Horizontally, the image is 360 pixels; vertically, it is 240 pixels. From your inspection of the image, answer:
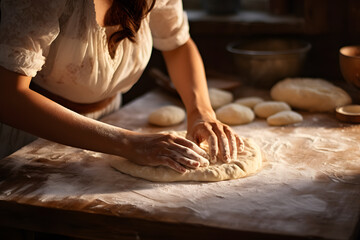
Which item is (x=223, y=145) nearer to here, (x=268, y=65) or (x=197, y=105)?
(x=197, y=105)

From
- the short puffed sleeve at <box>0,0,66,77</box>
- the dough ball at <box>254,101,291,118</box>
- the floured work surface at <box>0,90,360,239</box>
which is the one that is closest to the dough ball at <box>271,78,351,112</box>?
the dough ball at <box>254,101,291,118</box>

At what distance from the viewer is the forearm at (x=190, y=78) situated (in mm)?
2098

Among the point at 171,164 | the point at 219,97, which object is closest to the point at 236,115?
the point at 219,97

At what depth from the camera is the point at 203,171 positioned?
169 centimetres

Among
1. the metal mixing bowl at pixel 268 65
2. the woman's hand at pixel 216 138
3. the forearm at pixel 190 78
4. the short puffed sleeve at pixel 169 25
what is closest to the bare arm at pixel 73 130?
the woman's hand at pixel 216 138

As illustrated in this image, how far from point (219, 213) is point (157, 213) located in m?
0.19

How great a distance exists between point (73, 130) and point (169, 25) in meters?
0.78

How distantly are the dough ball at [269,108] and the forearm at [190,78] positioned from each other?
33 cm

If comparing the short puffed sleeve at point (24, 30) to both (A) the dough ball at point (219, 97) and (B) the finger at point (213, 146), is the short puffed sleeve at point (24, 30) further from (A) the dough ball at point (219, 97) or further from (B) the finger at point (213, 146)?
(A) the dough ball at point (219, 97)

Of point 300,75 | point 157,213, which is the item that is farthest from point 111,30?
A: point 300,75

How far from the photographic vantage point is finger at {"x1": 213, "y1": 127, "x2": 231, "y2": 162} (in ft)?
5.81

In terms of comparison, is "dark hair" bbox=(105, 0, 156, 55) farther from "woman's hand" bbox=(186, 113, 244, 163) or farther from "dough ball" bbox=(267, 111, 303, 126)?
"dough ball" bbox=(267, 111, 303, 126)

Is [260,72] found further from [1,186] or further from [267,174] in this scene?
[1,186]

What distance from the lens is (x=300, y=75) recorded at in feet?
9.23
